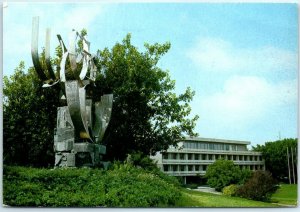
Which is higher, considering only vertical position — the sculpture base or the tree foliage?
the tree foliage

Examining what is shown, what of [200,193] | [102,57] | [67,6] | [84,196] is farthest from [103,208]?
[102,57]

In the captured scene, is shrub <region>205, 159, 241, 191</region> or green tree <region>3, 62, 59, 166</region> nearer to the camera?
shrub <region>205, 159, 241, 191</region>

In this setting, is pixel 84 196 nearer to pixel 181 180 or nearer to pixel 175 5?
pixel 181 180

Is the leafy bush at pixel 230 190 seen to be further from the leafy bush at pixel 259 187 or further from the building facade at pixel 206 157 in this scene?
the building facade at pixel 206 157

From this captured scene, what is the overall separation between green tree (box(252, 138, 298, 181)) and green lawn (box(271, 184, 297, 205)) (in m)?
0.21

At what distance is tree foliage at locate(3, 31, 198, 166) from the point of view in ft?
31.4

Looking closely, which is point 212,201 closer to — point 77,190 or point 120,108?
point 77,190

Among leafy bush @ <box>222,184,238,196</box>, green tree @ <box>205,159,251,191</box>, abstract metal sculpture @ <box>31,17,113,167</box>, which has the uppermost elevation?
abstract metal sculpture @ <box>31,17,113,167</box>

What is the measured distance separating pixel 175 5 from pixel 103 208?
140 inches

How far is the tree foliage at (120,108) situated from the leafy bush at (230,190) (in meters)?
1.95

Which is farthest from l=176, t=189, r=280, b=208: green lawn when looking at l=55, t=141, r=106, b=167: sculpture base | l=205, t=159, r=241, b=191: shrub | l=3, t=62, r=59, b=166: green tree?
l=3, t=62, r=59, b=166: green tree

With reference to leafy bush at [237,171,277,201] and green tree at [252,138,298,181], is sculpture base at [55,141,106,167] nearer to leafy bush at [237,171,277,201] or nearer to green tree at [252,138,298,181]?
leafy bush at [237,171,277,201]

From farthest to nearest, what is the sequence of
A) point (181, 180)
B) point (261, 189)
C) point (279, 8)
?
point (181, 180) < point (261, 189) < point (279, 8)

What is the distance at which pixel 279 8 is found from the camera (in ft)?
23.2
